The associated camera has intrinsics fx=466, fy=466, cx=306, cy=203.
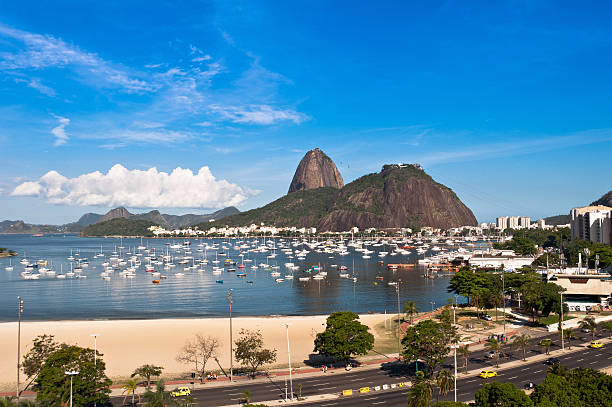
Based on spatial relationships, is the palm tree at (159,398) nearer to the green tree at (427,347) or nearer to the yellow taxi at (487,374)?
the green tree at (427,347)

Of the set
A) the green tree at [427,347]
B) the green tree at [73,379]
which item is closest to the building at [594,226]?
the green tree at [427,347]

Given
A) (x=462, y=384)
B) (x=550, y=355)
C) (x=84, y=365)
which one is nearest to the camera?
(x=84, y=365)

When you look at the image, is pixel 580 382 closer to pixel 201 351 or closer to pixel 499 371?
pixel 499 371

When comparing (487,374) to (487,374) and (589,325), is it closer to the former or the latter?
(487,374)

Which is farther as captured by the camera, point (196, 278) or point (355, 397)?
point (196, 278)

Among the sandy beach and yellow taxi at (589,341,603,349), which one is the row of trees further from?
the sandy beach

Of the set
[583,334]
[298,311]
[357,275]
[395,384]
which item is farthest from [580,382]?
[357,275]

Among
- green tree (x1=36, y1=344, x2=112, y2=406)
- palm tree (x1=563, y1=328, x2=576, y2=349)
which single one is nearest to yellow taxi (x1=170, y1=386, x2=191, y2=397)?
green tree (x1=36, y1=344, x2=112, y2=406)
